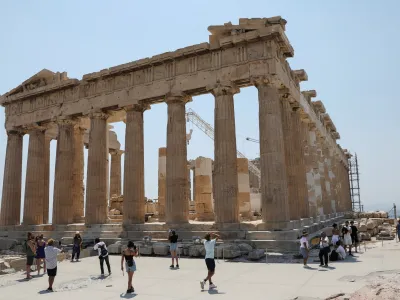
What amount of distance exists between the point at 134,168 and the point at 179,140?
358cm

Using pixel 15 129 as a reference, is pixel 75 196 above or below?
below

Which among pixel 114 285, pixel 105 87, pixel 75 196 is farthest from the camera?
pixel 75 196

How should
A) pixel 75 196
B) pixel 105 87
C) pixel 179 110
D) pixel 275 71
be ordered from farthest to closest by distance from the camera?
pixel 75 196 < pixel 105 87 < pixel 179 110 < pixel 275 71

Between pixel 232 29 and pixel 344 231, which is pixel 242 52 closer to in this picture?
pixel 232 29

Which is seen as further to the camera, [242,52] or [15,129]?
[15,129]

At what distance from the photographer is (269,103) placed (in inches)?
779

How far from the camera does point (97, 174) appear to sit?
24.8 meters

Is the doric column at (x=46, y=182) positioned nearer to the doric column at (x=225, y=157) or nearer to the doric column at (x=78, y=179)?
the doric column at (x=78, y=179)

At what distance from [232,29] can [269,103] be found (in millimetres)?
4807

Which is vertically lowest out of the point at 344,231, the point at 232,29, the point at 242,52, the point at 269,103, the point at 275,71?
the point at 344,231

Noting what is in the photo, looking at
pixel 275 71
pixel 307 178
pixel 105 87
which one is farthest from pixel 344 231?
pixel 105 87

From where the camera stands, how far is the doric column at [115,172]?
35.6m

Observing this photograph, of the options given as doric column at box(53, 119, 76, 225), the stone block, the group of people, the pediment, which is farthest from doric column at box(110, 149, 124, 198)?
the group of people

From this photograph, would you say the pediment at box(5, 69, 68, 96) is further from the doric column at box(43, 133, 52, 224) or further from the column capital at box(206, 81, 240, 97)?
the column capital at box(206, 81, 240, 97)
